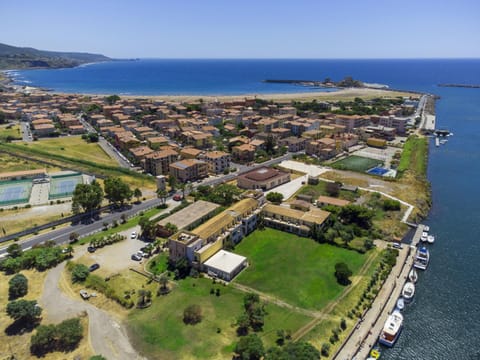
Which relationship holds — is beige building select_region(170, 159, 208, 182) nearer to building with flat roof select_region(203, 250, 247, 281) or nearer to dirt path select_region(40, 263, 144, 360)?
building with flat roof select_region(203, 250, 247, 281)

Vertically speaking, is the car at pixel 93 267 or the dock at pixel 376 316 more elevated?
the car at pixel 93 267

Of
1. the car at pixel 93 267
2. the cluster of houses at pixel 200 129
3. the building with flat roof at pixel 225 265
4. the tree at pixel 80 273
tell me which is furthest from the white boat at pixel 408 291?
the cluster of houses at pixel 200 129

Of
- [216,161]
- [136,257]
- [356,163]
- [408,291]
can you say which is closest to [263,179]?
[216,161]

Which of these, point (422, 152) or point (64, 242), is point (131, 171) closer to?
point (64, 242)

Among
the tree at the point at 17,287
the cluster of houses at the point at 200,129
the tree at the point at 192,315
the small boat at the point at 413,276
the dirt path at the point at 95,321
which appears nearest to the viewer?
the dirt path at the point at 95,321

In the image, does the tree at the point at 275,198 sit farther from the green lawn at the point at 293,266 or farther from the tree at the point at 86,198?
the tree at the point at 86,198

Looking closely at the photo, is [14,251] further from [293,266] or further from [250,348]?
[293,266]

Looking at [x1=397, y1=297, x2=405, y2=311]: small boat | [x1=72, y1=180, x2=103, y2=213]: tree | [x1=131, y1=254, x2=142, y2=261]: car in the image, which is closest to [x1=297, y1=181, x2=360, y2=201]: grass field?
[x1=397, y1=297, x2=405, y2=311]: small boat
